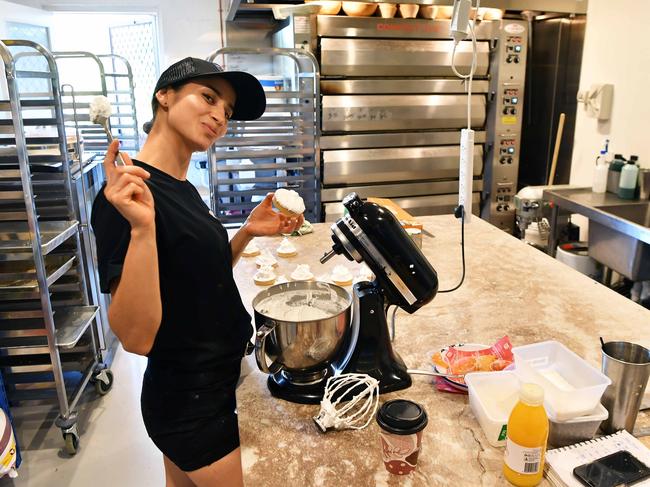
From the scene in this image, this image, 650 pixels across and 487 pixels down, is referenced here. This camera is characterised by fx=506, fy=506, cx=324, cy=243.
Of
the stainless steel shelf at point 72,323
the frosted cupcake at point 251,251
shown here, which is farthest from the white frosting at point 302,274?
the stainless steel shelf at point 72,323

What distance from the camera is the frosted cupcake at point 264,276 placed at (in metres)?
1.87

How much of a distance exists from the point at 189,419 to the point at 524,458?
68 centimetres

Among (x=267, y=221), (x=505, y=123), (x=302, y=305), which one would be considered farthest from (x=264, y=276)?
(x=505, y=123)

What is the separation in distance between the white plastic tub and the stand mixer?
179mm

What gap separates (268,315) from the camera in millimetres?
1150

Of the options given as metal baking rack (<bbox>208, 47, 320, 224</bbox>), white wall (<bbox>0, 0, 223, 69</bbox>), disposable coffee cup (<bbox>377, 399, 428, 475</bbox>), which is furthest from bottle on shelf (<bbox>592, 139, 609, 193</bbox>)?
white wall (<bbox>0, 0, 223, 69</bbox>)

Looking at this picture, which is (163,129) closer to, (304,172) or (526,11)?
(304,172)

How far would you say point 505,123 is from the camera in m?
4.03

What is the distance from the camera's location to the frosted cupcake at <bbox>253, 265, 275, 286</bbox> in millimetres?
1874

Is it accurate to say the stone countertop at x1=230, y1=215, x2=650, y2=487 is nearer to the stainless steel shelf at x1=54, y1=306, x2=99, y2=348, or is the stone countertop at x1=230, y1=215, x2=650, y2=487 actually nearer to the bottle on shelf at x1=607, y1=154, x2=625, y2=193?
the stainless steel shelf at x1=54, y1=306, x2=99, y2=348

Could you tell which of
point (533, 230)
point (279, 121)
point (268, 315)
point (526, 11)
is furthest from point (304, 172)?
point (268, 315)

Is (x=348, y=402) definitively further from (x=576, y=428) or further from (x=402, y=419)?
(x=576, y=428)

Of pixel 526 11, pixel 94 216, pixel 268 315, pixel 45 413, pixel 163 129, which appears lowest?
pixel 45 413

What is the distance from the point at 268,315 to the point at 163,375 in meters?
0.26
